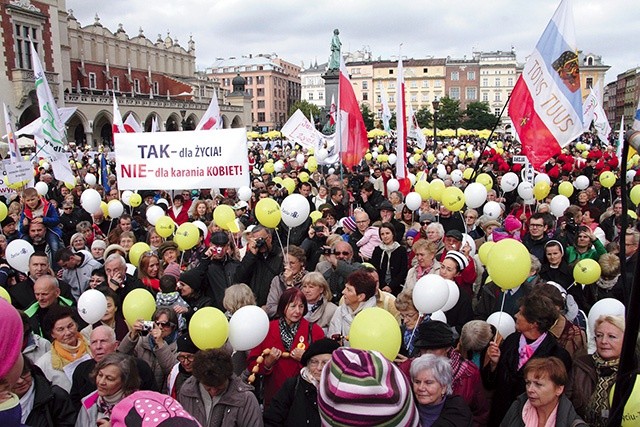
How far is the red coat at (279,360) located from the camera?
3.69 m

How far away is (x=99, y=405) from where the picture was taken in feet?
10.0

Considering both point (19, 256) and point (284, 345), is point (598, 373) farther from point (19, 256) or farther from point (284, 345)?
point (19, 256)

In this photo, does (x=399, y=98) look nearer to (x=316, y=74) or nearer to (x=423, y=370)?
(x=423, y=370)

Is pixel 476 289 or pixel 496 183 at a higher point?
pixel 496 183

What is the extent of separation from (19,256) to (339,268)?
319 centimetres

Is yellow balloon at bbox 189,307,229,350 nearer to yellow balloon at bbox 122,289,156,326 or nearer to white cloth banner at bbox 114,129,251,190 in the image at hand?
yellow balloon at bbox 122,289,156,326

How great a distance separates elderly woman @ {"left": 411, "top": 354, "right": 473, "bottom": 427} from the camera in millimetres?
2785

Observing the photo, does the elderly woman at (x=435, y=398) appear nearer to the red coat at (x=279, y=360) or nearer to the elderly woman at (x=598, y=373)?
the elderly woman at (x=598, y=373)

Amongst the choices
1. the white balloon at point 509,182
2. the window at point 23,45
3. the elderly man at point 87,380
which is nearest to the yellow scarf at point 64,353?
the elderly man at point 87,380

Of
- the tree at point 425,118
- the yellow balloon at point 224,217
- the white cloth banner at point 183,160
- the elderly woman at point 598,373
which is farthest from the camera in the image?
the tree at point 425,118

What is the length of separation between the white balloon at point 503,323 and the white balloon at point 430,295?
0.46m

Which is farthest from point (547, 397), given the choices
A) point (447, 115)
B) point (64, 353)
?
point (447, 115)

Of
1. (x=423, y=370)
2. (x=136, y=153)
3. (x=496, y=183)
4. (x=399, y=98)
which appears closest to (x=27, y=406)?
(x=423, y=370)

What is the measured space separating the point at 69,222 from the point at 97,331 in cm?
531
